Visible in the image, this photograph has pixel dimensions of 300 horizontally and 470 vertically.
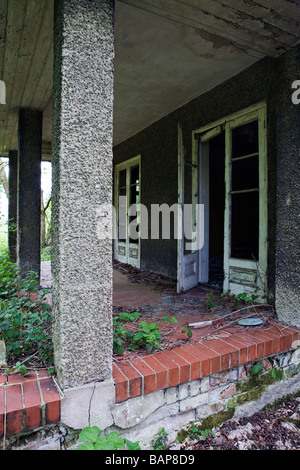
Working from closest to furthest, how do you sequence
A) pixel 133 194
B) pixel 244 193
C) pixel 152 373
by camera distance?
pixel 152 373, pixel 244 193, pixel 133 194

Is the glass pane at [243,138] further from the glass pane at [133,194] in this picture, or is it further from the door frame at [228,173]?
the glass pane at [133,194]

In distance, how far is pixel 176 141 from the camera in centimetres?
468

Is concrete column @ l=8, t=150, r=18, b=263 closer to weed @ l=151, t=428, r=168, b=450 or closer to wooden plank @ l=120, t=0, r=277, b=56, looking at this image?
wooden plank @ l=120, t=0, r=277, b=56

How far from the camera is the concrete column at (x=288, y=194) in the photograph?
7.89 feet

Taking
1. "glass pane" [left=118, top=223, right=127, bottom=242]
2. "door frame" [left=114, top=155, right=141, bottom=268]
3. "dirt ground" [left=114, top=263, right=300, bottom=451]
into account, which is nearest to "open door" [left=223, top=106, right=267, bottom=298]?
"dirt ground" [left=114, top=263, right=300, bottom=451]

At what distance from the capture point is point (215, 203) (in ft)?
24.5

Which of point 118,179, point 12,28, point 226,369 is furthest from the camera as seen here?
point 118,179

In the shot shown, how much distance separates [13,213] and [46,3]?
502 centimetres

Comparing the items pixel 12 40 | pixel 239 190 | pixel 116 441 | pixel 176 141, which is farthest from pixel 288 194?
pixel 12 40

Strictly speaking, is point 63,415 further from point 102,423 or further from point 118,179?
point 118,179

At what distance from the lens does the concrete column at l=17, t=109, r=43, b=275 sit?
3955 mm

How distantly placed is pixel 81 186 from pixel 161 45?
2238mm

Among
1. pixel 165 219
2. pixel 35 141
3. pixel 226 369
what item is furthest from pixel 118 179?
pixel 226 369

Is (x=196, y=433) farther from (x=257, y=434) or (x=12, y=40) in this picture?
(x=12, y=40)
